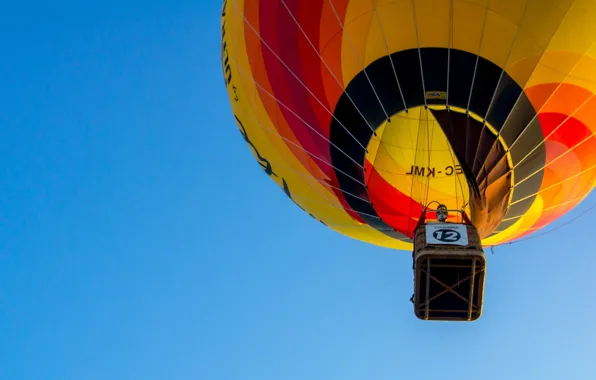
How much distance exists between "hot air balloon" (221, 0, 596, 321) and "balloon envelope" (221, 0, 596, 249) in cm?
2

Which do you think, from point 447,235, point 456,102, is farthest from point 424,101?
point 447,235

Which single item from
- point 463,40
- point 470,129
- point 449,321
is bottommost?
point 449,321

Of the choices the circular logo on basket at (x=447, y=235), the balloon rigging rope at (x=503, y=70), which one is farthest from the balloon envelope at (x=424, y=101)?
the circular logo on basket at (x=447, y=235)

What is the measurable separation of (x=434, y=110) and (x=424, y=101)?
180 millimetres

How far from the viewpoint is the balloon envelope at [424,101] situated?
8539 mm

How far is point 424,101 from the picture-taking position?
9.02m

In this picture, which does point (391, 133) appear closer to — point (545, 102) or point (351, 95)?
point (351, 95)

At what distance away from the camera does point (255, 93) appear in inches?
413

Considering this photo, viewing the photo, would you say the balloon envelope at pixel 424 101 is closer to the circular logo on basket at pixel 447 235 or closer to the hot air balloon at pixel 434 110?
the hot air balloon at pixel 434 110

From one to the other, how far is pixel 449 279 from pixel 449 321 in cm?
63

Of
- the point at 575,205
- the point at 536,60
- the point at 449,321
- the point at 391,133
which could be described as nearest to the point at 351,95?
the point at 391,133

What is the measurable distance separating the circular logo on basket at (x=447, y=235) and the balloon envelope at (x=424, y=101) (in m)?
0.73

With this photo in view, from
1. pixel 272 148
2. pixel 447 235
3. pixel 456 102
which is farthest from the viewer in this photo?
pixel 272 148

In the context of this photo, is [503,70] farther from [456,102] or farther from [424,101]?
[424,101]
